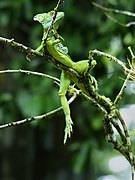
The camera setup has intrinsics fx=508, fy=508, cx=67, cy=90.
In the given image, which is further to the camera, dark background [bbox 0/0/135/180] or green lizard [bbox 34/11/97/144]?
dark background [bbox 0/0/135/180]

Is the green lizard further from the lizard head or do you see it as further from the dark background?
the dark background

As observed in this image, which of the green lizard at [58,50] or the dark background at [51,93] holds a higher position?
the dark background at [51,93]

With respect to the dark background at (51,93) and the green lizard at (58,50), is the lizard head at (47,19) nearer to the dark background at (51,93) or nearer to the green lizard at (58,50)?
the green lizard at (58,50)

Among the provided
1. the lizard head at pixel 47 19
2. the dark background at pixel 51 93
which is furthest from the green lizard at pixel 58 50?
the dark background at pixel 51 93

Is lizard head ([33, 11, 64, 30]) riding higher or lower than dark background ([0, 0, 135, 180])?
lower

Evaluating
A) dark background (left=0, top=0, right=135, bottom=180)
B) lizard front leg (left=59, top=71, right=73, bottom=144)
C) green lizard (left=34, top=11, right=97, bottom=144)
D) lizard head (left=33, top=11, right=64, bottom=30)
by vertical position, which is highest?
dark background (left=0, top=0, right=135, bottom=180)

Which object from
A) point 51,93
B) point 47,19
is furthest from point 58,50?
point 51,93

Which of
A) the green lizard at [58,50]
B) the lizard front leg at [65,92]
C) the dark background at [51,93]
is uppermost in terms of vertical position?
the dark background at [51,93]

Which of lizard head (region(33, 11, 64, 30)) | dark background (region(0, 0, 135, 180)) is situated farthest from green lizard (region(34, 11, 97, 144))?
dark background (region(0, 0, 135, 180))

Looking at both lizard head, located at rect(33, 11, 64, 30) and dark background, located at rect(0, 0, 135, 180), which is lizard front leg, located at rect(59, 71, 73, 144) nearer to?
lizard head, located at rect(33, 11, 64, 30)

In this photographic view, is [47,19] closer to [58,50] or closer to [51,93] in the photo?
[58,50]
